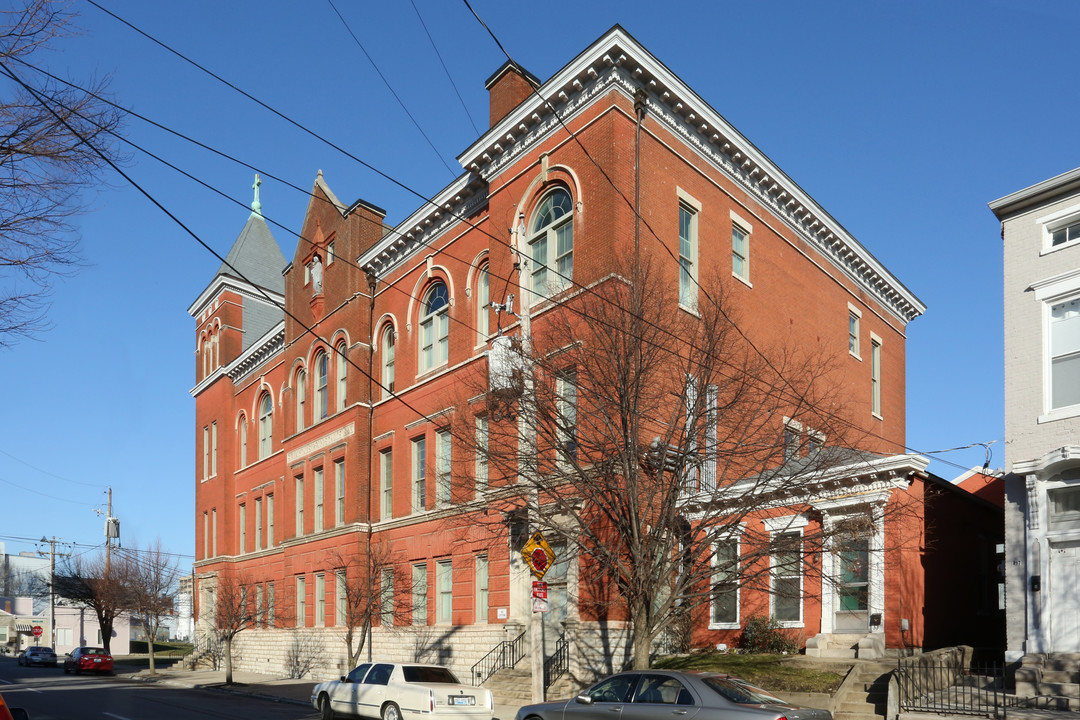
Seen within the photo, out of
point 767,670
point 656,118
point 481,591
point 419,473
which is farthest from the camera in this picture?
point 419,473

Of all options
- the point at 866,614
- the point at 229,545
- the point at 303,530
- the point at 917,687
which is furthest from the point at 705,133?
the point at 229,545

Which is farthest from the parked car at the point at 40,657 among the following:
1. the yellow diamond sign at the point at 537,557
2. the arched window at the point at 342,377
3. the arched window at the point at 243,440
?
the yellow diamond sign at the point at 537,557

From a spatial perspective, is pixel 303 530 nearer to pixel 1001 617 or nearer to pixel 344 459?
pixel 344 459

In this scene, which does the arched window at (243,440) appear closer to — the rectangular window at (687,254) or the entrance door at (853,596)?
the rectangular window at (687,254)

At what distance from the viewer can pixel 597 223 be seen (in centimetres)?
2352

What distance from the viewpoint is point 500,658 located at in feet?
82.0

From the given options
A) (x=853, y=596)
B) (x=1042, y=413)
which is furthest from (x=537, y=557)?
(x=1042, y=413)

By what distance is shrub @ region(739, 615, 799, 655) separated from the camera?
21297mm

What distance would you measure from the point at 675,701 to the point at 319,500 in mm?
26842

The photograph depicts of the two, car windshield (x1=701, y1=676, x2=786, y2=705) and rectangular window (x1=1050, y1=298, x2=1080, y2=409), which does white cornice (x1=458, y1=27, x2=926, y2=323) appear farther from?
car windshield (x1=701, y1=676, x2=786, y2=705)

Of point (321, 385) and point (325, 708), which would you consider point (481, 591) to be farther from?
point (321, 385)

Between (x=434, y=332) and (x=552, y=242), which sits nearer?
(x=552, y=242)

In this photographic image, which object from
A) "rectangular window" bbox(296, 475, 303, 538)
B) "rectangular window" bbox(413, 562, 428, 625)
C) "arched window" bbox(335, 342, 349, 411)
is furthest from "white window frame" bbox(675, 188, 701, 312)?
"rectangular window" bbox(296, 475, 303, 538)

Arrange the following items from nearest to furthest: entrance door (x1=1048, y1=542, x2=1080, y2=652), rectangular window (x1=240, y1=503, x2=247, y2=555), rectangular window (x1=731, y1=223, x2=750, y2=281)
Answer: entrance door (x1=1048, y1=542, x2=1080, y2=652) → rectangular window (x1=731, y1=223, x2=750, y2=281) → rectangular window (x1=240, y1=503, x2=247, y2=555)
